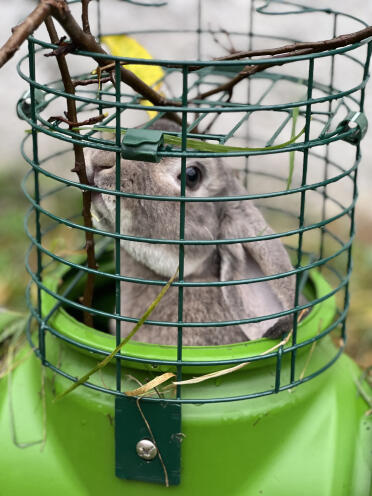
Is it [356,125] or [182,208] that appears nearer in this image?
[182,208]

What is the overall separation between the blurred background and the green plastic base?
754 mm

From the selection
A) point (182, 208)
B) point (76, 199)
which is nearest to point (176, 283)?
point (182, 208)

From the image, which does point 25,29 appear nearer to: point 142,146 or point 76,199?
point 142,146

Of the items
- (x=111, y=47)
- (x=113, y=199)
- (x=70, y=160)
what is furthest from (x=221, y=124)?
(x=113, y=199)

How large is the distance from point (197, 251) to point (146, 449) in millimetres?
465

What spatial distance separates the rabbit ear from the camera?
1.39 m

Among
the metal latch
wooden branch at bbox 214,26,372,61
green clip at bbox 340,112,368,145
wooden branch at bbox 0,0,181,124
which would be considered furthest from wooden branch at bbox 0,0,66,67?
the metal latch

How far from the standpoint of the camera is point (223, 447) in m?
1.19

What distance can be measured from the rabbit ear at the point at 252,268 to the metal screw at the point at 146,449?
0.34 m

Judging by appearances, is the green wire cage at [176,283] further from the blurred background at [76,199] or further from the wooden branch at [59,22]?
the blurred background at [76,199]

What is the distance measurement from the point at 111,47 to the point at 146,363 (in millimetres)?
764

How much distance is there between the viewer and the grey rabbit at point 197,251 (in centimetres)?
126

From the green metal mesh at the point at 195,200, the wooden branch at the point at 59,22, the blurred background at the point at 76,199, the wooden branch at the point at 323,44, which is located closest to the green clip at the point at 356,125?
the green metal mesh at the point at 195,200

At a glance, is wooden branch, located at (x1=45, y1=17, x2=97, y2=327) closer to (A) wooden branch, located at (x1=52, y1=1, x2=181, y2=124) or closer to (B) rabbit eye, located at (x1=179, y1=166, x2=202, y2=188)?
(A) wooden branch, located at (x1=52, y1=1, x2=181, y2=124)
